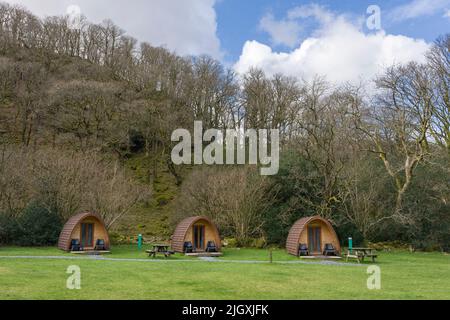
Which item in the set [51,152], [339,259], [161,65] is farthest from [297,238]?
[161,65]

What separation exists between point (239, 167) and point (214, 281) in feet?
66.2

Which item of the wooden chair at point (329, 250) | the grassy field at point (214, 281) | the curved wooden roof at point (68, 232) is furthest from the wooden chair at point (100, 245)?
the wooden chair at point (329, 250)

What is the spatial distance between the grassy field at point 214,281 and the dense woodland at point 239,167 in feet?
33.5

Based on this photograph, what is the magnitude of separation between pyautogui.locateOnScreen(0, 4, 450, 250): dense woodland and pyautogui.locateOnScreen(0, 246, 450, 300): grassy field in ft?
33.5

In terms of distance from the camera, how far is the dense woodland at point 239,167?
28984 millimetres

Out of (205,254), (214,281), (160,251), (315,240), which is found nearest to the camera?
(214,281)

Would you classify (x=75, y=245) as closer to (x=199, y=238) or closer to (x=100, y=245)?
(x=100, y=245)

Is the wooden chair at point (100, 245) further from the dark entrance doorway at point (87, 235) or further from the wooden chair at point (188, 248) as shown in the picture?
the wooden chair at point (188, 248)

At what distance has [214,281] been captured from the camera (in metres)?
13.6

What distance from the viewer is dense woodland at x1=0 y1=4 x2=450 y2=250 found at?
28984 mm

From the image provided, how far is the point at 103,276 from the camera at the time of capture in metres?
14.0

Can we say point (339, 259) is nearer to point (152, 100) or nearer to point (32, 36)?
point (152, 100)

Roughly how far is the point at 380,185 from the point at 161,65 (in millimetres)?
33545

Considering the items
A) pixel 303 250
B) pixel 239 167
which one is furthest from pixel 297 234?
pixel 239 167
